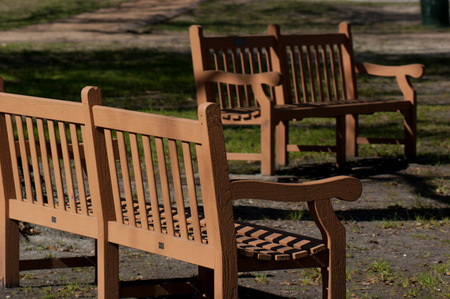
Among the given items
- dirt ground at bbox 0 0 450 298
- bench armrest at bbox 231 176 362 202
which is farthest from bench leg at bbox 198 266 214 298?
bench armrest at bbox 231 176 362 202

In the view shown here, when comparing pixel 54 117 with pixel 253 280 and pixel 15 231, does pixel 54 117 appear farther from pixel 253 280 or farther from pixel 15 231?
pixel 253 280

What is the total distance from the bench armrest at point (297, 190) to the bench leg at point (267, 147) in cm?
360

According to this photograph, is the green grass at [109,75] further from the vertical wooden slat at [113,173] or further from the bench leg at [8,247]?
the vertical wooden slat at [113,173]

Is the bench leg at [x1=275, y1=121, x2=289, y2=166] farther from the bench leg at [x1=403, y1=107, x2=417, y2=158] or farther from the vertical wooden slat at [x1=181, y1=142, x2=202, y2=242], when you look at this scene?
the vertical wooden slat at [x1=181, y1=142, x2=202, y2=242]

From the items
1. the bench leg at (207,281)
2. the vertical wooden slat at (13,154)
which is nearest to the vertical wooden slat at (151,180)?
the bench leg at (207,281)

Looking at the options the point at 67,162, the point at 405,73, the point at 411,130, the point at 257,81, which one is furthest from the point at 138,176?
the point at 405,73

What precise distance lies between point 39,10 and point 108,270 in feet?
91.9

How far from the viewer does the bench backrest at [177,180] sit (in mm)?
3189

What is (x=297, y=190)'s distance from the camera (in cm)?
340

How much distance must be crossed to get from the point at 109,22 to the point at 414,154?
20.1 meters

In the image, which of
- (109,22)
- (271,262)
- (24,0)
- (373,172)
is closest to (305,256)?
(271,262)

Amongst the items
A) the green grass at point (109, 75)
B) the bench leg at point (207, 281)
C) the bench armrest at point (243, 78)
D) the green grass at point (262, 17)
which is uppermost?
the bench armrest at point (243, 78)

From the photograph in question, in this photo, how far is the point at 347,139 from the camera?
28.4 ft

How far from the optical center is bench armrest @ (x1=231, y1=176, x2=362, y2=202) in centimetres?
329
